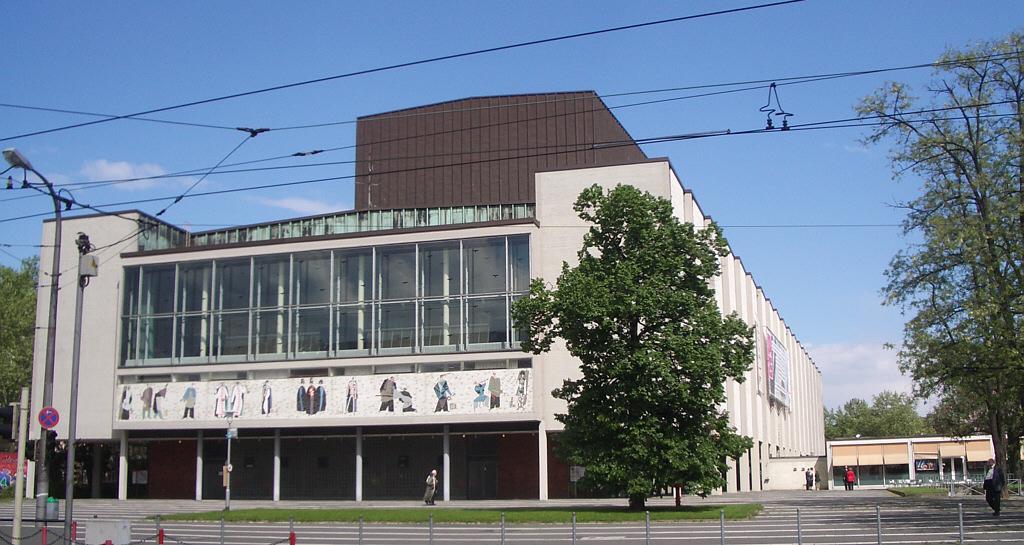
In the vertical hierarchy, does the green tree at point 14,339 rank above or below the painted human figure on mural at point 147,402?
above

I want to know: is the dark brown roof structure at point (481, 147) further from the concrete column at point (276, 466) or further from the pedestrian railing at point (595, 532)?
the pedestrian railing at point (595, 532)

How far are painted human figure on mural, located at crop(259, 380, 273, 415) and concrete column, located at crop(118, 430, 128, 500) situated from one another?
899cm

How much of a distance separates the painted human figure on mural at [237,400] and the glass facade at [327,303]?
5.75ft

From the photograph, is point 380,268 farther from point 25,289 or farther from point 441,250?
point 25,289

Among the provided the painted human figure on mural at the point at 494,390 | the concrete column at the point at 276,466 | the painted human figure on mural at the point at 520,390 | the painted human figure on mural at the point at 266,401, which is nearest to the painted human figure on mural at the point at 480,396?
the painted human figure on mural at the point at 494,390

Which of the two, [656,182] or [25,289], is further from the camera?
[25,289]

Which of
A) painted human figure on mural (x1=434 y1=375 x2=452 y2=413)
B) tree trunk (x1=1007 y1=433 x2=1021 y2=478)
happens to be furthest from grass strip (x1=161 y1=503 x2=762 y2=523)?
tree trunk (x1=1007 y1=433 x2=1021 y2=478)

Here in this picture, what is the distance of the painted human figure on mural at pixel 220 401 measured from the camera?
170 ft

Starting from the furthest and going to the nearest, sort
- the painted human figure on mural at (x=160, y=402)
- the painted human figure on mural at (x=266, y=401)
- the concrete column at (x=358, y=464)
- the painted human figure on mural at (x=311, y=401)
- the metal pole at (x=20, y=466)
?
the painted human figure on mural at (x=160, y=402), the painted human figure on mural at (x=266, y=401), the painted human figure on mural at (x=311, y=401), the concrete column at (x=358, y=464), the metal pole at (x=20, y=466)

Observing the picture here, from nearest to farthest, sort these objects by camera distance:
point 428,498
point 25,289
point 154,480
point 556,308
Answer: point 556,308, point 428,498, point 154,480, point 25,289

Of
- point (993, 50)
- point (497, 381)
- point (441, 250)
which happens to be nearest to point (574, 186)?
point (441, 250)

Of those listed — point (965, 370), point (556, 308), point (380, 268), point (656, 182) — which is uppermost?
point (656, 182)

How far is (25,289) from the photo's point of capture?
80.8 meters

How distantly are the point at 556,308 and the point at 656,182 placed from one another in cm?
1723
